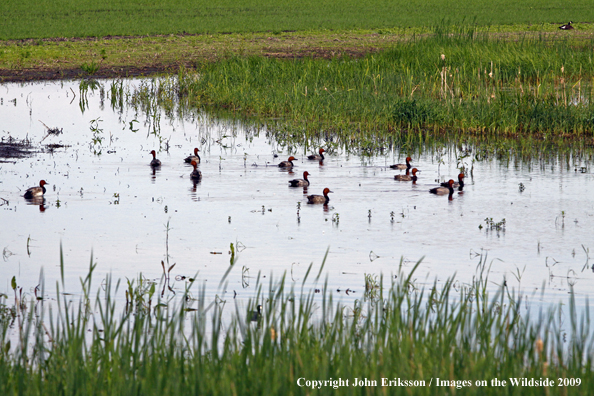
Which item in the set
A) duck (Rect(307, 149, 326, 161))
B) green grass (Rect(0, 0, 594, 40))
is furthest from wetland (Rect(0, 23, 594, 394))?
green grass (Rect(0, 0, 594, 40))

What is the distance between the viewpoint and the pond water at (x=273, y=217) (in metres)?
9.31

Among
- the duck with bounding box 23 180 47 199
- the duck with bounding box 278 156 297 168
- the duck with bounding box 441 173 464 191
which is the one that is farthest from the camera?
the duck with bounding box 278 156 297 168

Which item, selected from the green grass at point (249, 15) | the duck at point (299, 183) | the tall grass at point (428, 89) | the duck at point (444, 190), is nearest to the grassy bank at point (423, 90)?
the tall grass at point (428, 89)

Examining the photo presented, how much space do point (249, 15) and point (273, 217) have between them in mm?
57593

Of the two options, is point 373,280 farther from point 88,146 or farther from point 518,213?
point 88,146

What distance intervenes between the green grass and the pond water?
33.3m

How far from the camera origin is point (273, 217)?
12141 millimetres

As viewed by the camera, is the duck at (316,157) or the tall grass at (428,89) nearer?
the duck at (316,157)

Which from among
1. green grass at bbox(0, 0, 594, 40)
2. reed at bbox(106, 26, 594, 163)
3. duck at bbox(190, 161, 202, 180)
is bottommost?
duck at bbox(190, 161, 202, 180)

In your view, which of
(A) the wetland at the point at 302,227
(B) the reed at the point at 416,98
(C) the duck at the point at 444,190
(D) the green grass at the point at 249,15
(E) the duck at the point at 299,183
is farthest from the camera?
(D) the green grass at the point at 249,15

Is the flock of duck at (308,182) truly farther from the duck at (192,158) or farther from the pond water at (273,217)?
the pond water at (273,217)

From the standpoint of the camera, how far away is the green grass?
177ft

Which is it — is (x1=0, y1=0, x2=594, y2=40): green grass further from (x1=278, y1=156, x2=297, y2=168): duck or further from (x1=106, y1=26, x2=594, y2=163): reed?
(x1=278, y1=156, x2=297, y2=168): duck

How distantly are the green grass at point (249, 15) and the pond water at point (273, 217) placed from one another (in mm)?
33334
